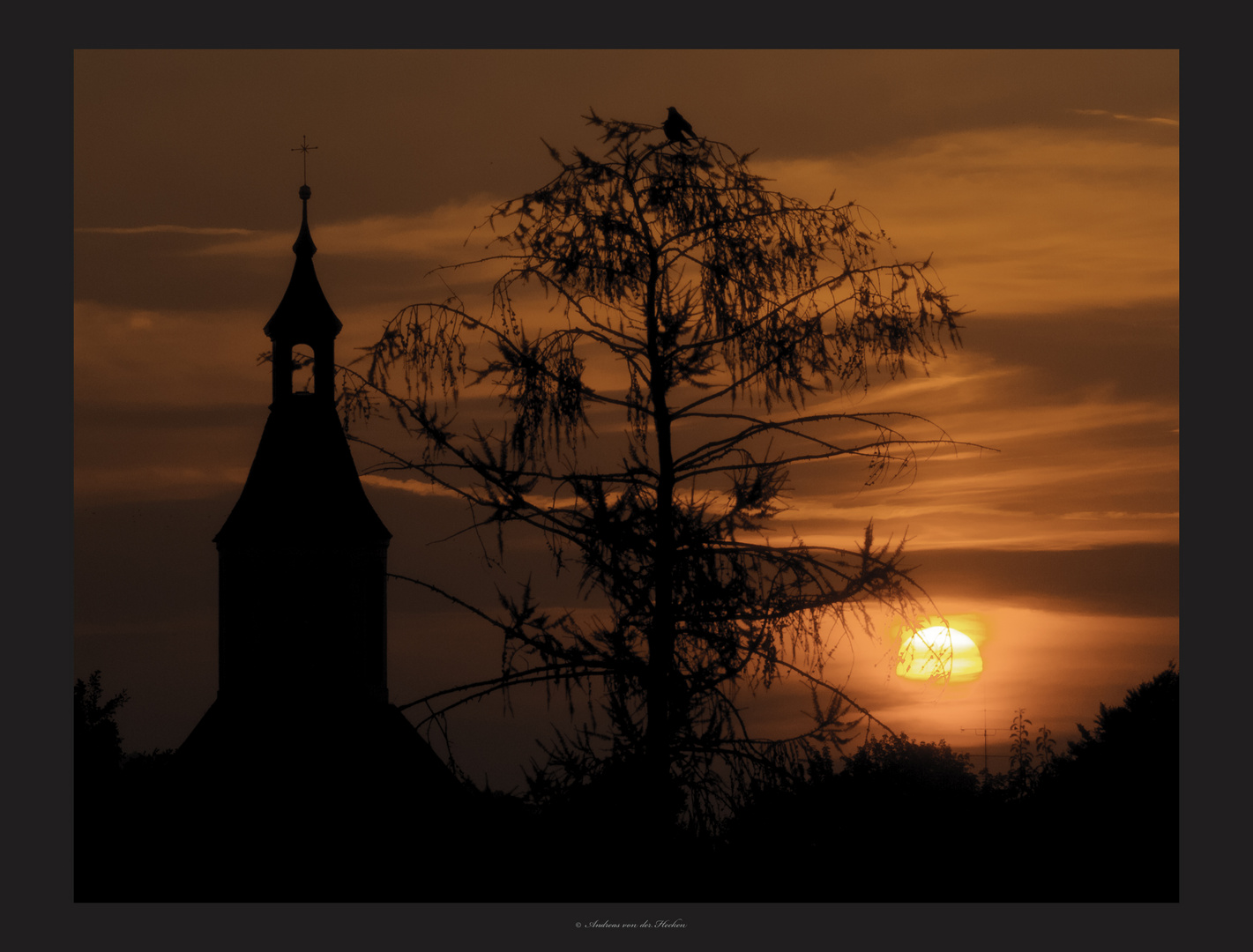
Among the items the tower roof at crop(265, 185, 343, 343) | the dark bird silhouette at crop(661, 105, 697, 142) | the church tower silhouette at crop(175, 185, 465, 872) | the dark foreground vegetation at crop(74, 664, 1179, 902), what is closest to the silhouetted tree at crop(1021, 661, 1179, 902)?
the dark foreground vegetation at crop(74, 664, 1179, 902)

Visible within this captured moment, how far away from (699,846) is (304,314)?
1456cm

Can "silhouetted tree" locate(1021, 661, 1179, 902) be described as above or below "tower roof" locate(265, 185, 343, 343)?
below

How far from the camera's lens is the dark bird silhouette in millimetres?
10328

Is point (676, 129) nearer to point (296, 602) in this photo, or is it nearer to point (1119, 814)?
point (1119, 814)

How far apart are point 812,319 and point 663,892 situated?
4421 mm

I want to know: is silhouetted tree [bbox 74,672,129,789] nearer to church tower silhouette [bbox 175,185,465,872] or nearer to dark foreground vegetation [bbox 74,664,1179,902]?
church tower silhouette [bbox 175,185,465,872]

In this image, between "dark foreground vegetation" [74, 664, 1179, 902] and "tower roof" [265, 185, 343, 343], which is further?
"tower roof" [265, 185, 343, 343]

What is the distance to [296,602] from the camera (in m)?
24.9

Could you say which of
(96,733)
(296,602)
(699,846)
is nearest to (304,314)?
(296,602)

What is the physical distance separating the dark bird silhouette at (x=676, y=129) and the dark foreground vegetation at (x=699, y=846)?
4.77 meters

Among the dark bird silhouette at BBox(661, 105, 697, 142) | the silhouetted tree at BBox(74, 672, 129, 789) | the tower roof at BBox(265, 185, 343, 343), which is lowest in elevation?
the silhouetted tree at BBox(74, 672, 129, 789)

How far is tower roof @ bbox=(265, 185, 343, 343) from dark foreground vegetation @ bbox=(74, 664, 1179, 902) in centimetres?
835

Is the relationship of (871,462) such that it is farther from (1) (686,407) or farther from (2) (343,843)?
(2) (343,843)

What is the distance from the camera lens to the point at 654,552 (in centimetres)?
1016
